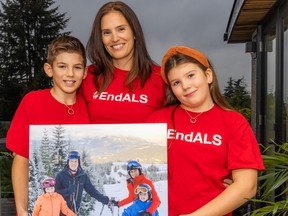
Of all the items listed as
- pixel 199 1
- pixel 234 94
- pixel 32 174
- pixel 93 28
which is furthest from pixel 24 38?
pixel 32 174

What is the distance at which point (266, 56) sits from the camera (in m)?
6.25

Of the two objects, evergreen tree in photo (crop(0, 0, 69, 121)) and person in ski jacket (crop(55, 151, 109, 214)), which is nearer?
person in ski jacket (crop(55, 151, 109, 214))

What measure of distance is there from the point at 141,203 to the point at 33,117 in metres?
0.51

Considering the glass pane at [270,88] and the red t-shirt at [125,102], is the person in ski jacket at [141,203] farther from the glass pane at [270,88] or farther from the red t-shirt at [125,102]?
the glass pane at [270,88]

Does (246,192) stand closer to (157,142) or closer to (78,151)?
(157,142)

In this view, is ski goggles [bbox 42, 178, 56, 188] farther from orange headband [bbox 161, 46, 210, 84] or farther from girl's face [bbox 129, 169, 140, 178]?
orange headband [bbox 161, 46, 210, 84]

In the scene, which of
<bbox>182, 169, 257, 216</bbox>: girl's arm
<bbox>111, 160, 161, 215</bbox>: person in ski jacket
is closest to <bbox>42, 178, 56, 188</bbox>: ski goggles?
<bbox>111, 160, 161, 215</bbox>: person in ski jacket

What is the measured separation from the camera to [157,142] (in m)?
1.72

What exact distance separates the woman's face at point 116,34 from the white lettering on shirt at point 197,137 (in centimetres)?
42

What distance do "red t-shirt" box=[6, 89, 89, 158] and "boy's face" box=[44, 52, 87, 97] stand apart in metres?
0.06

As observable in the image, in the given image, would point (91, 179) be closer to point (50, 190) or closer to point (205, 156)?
point (50, 190)

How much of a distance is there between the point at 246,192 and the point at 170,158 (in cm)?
28

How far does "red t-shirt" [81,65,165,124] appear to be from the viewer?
1981mm

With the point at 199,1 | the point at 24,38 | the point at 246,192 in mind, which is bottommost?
the point at 246,192
